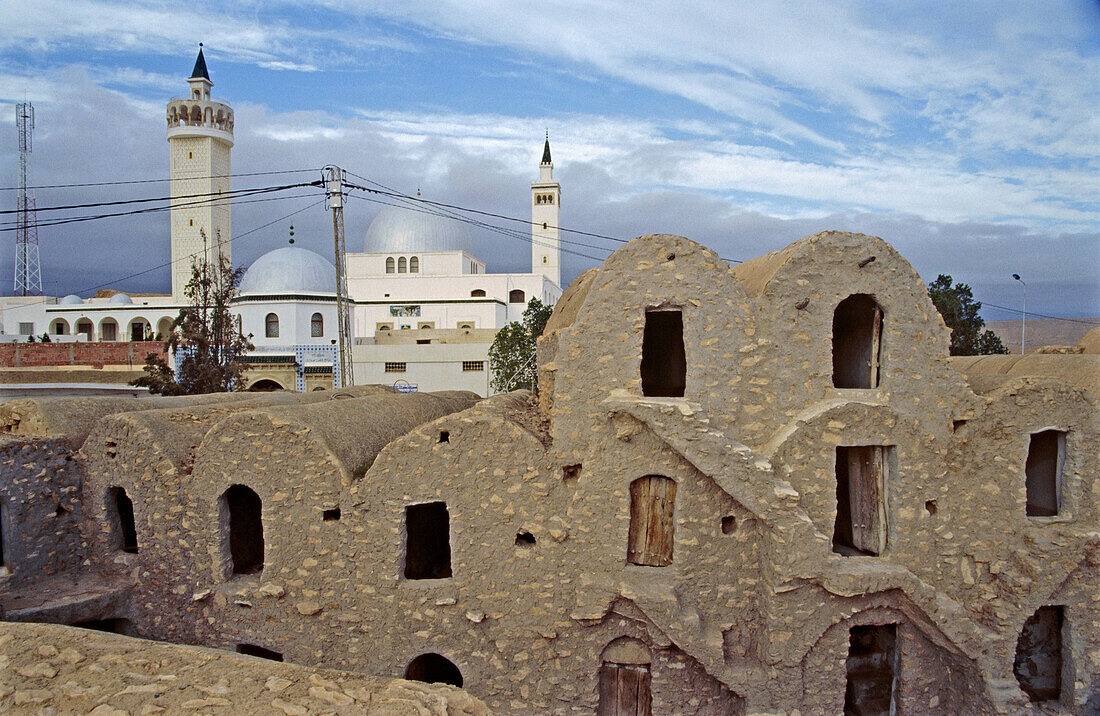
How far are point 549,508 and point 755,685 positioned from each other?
168 inches

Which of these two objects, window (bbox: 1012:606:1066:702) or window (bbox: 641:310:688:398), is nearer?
window (bbox: 1012:606:1066:702)

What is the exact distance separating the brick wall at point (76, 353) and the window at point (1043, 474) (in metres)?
44.2

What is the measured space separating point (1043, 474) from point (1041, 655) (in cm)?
337

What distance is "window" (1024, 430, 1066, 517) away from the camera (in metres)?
11.3

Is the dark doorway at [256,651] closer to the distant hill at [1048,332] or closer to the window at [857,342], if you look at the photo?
the window at [857,342]

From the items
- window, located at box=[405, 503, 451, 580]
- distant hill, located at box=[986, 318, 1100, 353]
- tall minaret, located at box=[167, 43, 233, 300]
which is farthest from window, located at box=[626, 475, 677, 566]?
tall minaret, located at box=[167, 43, 233, 300]

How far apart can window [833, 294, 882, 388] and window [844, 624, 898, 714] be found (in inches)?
176

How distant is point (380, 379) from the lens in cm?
4312

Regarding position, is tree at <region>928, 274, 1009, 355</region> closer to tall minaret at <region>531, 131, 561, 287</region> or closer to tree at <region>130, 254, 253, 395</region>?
tree at <region>130, 254, 253, 395</region>

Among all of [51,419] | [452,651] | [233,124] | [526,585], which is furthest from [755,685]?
[233,124]

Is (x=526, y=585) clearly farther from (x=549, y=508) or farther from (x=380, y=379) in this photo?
(x=380, y=379)

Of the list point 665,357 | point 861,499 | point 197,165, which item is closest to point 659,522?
point 861,499

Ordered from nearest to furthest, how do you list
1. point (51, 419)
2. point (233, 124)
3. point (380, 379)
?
point (51, 419) < point (380, 379) < point (233, 124)

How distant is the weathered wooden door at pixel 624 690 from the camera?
10.4 metres
